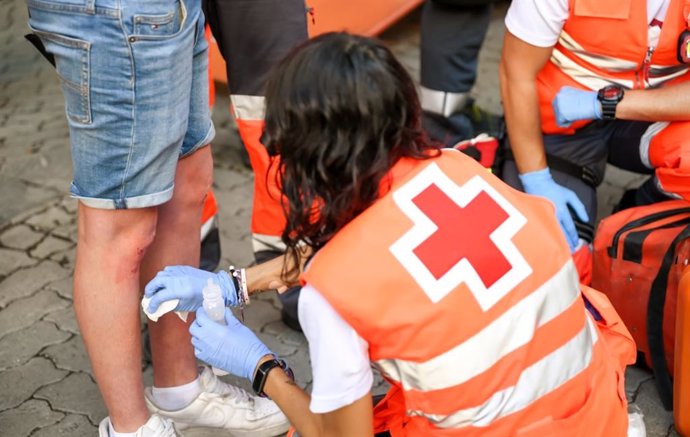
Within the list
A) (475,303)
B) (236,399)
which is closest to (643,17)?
(475,303)

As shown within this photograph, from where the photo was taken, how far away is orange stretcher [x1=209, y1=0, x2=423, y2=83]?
3.38 m

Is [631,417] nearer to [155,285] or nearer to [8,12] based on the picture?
[155,285]

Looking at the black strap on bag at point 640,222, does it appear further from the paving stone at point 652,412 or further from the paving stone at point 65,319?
the paving stone at point 65,319

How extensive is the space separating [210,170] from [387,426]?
2.20 feet

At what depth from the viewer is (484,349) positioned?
54.7 inches

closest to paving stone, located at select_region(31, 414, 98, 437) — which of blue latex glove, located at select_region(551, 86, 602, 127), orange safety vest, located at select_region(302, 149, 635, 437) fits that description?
orange safety vest, located at select_region(302, 149, 635, 437)

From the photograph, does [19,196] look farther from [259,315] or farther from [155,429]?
[155,429]

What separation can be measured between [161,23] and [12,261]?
4.93 feet

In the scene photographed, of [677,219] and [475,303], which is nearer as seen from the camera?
[475,303]

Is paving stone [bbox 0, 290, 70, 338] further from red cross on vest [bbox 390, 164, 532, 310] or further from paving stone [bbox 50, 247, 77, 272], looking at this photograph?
red cross on vest [bbox 390, 164, 532, 310]

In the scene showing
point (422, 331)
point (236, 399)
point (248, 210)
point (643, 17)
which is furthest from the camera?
point (248, 210)

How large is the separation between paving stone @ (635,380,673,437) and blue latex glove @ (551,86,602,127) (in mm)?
689

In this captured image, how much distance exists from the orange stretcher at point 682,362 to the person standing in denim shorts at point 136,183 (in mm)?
887

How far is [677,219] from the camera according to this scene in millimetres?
2172
